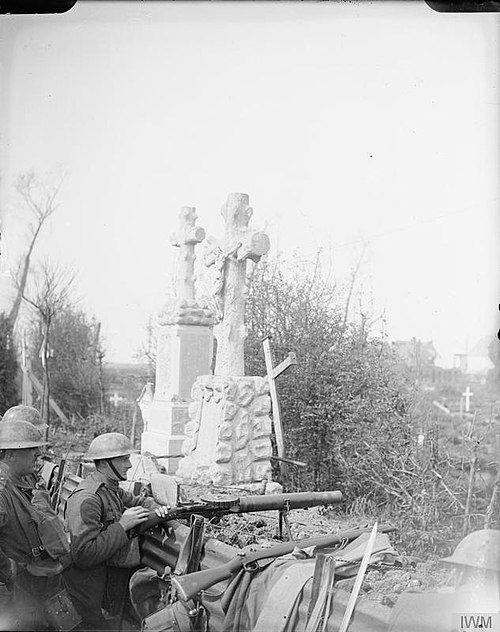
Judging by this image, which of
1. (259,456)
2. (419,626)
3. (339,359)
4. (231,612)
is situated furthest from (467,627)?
(339,359)

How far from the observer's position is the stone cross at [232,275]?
285 inches

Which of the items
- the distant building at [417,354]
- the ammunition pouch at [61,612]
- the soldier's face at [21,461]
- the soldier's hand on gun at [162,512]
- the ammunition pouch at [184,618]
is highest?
the distant building at [417,354]

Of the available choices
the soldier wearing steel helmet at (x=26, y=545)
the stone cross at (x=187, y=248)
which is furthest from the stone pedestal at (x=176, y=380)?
the soldier wearing steel helmet at (x=26, y=545)

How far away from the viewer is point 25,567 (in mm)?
3410

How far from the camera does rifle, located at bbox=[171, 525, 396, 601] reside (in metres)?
2.80

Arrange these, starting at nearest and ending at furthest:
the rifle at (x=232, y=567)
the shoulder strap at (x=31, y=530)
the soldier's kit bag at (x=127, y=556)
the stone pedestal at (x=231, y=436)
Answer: the rifle at (x=232, y=567), the shoulder strap at (x=31, y=530), the soldier's kit bag at (x=127, y=556), the stone pedestal at (x=231, y=436)

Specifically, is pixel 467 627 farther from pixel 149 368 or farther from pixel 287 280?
pixel 149 368

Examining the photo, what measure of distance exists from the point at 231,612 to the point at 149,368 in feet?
37.1

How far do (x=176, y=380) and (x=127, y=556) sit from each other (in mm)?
4821

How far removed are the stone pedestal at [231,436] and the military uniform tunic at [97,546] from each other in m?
2.98

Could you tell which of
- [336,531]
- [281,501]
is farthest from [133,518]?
[336,531]

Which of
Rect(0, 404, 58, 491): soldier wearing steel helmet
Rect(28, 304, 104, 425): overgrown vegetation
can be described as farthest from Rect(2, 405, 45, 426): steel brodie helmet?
Rect(28, 304, 104, 425): overgrown vegetation

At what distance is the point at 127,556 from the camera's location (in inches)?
149

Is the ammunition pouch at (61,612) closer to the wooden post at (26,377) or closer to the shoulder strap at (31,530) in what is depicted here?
the shoulder strap at (31,530)
